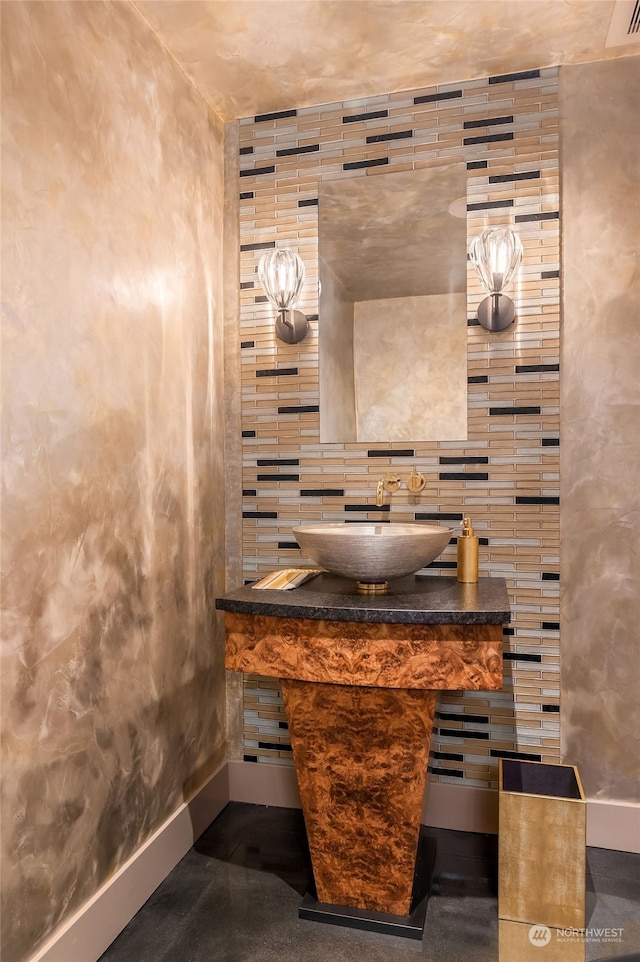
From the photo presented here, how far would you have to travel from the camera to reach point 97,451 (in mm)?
1627

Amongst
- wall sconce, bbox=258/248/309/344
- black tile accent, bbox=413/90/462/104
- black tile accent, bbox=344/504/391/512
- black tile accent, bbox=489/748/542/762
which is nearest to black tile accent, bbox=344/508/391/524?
black tile accent, bbox=344/504/391/512

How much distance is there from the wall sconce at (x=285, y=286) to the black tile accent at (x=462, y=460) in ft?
2.24

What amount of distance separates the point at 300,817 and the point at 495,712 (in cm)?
80

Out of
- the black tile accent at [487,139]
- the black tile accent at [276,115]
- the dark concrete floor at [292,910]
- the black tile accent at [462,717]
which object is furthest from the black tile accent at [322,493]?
the black tile accent at [276,115]

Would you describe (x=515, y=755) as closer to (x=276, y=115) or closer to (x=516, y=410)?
(x=516, y=410)

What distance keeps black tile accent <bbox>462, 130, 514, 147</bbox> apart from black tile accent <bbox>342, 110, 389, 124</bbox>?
0.31 m

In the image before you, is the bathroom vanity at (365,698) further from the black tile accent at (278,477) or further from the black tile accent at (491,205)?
the black tile accent at (491,205)

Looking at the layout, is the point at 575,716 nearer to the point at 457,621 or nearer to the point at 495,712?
the point at 495,712

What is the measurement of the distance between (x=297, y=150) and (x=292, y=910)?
8.22 feet

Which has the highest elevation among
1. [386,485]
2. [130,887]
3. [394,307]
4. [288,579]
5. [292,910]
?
[394,307]

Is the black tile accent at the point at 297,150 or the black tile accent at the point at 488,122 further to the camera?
the black tile accent at the point at 297,150

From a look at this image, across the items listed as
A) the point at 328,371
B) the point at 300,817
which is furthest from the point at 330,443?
the point at 300,817

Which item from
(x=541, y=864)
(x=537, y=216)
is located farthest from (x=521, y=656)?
(x=537, y=216)

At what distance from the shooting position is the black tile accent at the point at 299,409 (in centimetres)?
236
